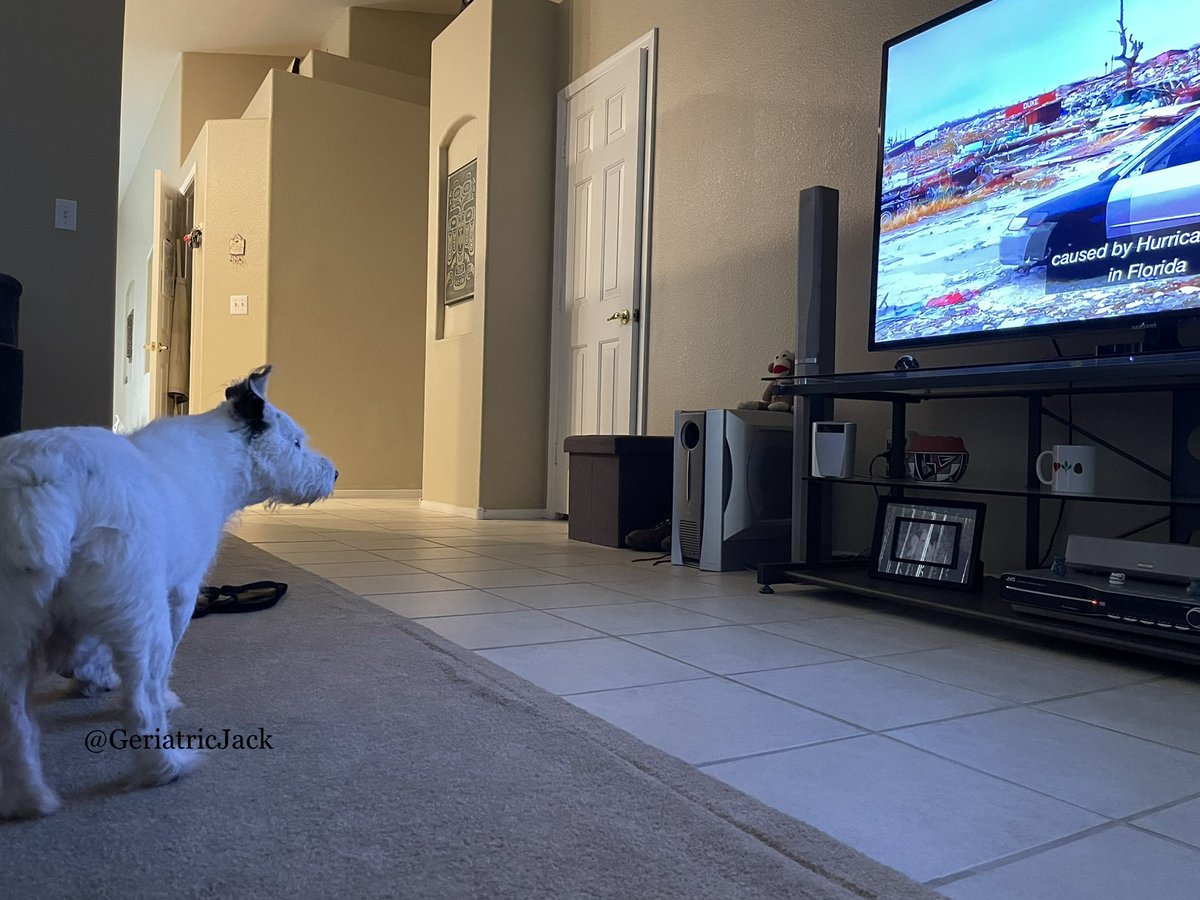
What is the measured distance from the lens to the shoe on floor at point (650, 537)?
376 centimetres

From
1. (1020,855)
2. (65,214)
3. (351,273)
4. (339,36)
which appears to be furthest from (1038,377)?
(339,36)

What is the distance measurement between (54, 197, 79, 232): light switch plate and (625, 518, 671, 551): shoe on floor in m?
2.47

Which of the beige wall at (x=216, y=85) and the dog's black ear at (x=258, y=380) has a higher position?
the beige wall at (x=216, y=85)

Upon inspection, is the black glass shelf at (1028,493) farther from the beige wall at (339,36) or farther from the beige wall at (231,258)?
the beige wall at (339,36)

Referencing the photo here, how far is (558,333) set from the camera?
5410 millimetres

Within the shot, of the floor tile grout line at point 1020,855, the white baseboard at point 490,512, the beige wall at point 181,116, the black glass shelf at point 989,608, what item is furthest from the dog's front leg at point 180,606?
the beige wall at point 181,116

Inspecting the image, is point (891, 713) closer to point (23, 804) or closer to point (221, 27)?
point (23, 804)

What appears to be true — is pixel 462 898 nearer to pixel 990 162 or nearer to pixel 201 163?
pixel 990 162

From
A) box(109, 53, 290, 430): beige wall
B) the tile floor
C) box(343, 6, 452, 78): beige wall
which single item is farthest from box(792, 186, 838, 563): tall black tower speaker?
box(343, 6, 452, 78): beige wall

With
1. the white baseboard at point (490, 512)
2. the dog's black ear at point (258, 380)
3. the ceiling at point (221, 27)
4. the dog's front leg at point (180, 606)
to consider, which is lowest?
the white baseboard at point (490, 512)

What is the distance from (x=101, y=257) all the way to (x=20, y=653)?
2838mm

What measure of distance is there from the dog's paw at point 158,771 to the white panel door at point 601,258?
370cm

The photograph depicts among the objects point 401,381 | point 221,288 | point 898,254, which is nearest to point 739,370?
point 898,254

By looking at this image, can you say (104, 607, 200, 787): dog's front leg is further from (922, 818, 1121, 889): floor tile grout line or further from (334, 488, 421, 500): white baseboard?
(334, 488, 421, 500): white baseboard
